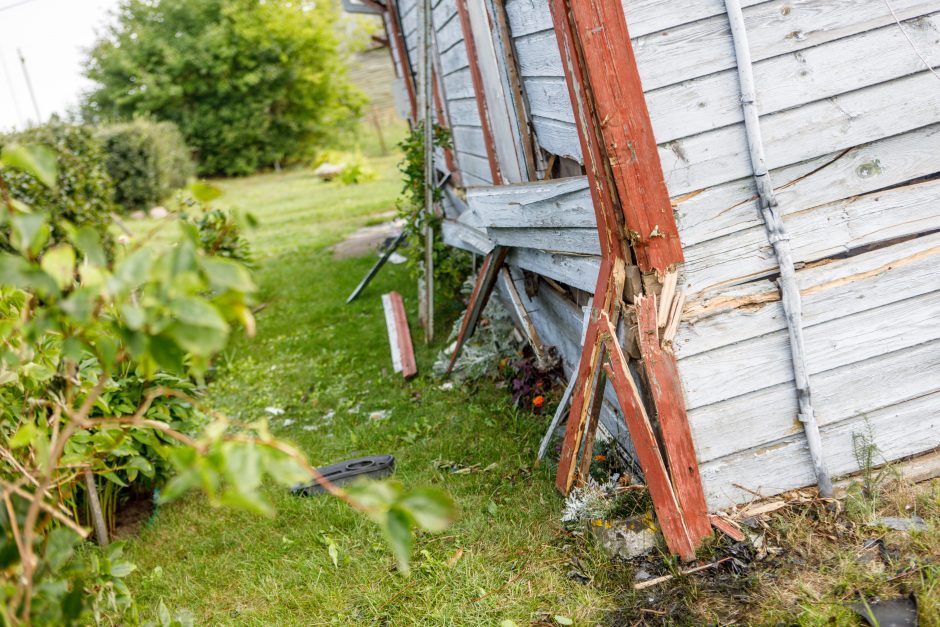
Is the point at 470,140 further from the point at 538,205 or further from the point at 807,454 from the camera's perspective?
the point at 807,454

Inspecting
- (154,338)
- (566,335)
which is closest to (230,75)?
(566,335)

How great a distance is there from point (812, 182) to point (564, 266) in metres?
1.33

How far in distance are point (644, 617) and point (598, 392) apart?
99 centimetres

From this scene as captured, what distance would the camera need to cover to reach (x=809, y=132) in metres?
3.06

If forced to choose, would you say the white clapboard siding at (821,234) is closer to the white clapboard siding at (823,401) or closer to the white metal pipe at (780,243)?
the white metal pipe at (780,243)

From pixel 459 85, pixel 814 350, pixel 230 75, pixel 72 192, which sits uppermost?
pixel 230 75

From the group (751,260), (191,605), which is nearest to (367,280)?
(191,605)

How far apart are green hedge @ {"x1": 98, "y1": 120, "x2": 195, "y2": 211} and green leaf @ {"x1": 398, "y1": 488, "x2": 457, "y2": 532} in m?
19.0

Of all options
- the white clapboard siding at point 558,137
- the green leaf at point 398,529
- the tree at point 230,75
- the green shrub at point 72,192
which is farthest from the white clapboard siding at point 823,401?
the tree at point 230,75

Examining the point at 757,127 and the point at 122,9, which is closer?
the point at 757,127

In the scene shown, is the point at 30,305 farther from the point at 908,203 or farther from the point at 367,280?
the point at 367,280

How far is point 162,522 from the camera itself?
14.7 ft

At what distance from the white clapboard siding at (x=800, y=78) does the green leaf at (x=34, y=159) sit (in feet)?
7.69

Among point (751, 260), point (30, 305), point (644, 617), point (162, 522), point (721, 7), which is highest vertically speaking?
point (721, 7)
